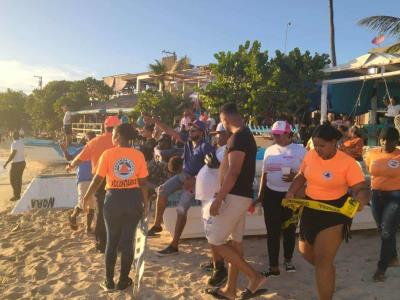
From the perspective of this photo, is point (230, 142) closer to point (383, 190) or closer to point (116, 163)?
point (116, 163)

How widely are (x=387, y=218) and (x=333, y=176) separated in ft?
4.92

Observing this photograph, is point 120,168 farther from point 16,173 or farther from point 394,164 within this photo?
point 16,173

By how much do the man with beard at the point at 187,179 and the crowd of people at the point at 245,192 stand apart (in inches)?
0.5

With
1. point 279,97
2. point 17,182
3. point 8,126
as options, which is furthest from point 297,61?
point 8,126

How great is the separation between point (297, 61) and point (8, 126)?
57.8 metres

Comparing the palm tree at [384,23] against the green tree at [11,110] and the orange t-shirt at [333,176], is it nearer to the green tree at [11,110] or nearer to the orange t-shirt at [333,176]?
the orange t-shirt at [333,176]

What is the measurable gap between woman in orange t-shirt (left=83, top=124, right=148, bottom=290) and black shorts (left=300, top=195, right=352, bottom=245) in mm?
1792

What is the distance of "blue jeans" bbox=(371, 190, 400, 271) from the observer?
4375 millimetres

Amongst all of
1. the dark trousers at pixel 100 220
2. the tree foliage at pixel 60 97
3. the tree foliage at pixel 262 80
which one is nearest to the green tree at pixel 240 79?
the tree foliage at pixel 262 80

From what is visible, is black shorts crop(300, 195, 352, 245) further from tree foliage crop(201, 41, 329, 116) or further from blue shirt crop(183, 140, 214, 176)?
tree foliage crop(201, 41, 329, 116)

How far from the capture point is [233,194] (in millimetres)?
3754

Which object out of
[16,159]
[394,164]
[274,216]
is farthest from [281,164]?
[16,159]

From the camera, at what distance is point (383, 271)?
4496 millimetres

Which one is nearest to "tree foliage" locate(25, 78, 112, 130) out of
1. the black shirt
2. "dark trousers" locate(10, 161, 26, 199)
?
"dark trousers" locate(10, 161, 26, 199)
